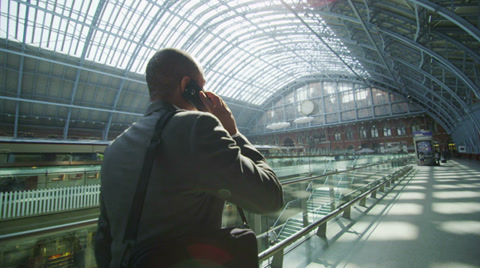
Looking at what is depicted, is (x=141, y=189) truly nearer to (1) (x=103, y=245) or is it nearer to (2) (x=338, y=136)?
(1) (x=103, y=245)

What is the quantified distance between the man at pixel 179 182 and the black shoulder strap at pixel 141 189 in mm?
18

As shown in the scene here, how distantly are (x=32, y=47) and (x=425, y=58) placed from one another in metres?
35.7

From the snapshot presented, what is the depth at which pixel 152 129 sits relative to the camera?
84cm

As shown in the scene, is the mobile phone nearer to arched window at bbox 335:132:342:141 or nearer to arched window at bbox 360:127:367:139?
arched window at bbox 360:127:367:139

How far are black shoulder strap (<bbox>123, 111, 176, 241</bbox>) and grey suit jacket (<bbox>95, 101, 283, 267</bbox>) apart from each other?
0.06 ft

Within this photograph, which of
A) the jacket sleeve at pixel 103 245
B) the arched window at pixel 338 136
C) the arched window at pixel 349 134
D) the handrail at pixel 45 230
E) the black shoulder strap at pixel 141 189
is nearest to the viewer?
the black shoulder strap at pixel 141 189

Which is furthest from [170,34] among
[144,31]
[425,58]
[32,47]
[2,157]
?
[425,58]

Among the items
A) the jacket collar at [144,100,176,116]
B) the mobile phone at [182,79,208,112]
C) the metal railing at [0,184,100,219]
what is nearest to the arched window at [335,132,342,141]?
the metal railing at [0,184,100,219]

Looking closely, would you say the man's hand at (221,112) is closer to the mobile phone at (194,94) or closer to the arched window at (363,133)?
the mobile phone at (194,94)

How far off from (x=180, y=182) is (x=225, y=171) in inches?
6.3

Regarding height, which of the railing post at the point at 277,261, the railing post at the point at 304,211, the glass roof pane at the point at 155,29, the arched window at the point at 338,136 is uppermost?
the glass roof pane at the point at 155,29

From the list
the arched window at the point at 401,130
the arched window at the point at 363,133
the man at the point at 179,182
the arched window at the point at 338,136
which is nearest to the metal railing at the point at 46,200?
the man at the point at 179,182

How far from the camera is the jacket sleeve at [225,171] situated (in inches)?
31.1

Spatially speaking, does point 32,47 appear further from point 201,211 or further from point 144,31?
point 201,211
